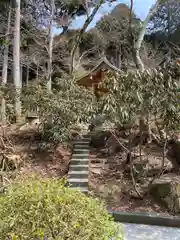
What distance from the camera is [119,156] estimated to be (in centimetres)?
562

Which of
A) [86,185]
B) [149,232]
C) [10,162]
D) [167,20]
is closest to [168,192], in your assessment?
[149,232]

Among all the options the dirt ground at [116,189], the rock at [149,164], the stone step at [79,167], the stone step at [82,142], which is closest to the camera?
the dirt ground at [116,189]

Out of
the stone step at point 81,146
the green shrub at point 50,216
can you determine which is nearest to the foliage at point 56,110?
the stone step at point 81,146

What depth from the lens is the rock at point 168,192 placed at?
3.96 m

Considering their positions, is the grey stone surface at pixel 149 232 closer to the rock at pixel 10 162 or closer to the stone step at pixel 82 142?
the rock at pixel 10 162

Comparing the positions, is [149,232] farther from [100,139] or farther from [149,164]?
[100,139]

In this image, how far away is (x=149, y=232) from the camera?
349cm

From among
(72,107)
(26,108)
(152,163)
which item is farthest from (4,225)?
(26,108)

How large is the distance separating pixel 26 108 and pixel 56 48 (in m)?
9.90

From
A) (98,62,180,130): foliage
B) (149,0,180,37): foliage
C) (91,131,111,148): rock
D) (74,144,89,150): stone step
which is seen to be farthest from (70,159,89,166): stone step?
(149,0,180,37): foliage

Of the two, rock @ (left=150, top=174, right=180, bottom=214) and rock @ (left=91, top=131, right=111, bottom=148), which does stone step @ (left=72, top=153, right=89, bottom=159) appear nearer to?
rock @ (left=91, top=131, right=111, bottom=148)

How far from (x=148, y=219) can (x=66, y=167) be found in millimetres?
2118

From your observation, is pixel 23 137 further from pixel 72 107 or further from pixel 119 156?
pixel 119 156

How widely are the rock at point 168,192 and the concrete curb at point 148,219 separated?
0.30 m
